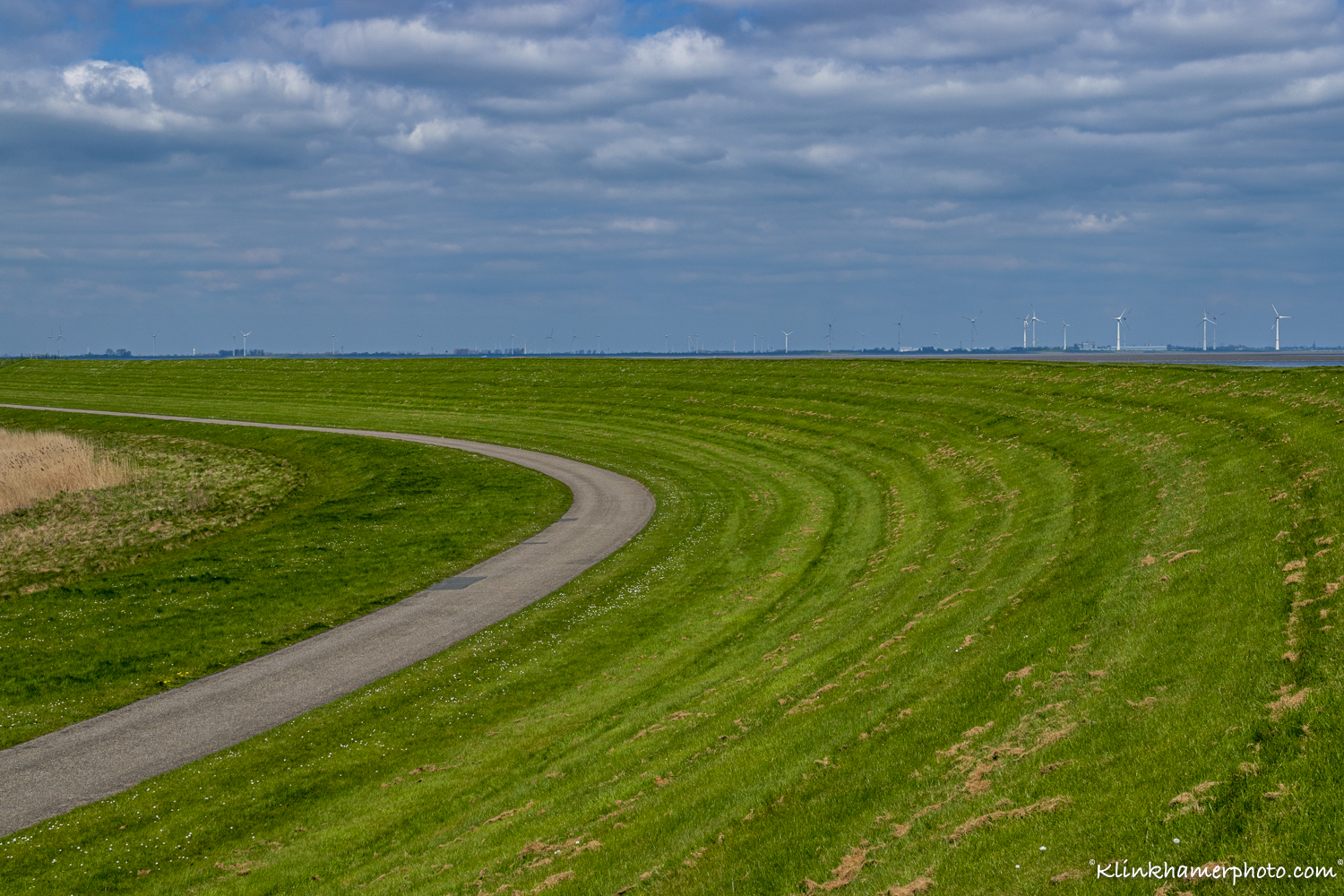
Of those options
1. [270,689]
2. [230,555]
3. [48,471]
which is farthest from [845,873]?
[48,471]

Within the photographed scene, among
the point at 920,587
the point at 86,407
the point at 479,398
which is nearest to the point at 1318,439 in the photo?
the point at 920,587

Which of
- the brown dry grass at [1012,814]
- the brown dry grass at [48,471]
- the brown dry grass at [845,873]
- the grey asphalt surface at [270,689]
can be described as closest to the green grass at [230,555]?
the grey asphalt surface at [270,689]

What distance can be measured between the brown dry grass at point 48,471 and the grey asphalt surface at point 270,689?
2324 cm

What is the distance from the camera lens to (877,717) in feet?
43.2

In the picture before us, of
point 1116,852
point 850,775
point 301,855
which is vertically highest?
point 1116,852

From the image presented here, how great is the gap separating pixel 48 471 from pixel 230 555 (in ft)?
60.3

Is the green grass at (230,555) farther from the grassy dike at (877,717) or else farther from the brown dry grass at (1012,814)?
the brown dry grass at (1012,814)

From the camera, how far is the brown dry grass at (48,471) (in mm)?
37906

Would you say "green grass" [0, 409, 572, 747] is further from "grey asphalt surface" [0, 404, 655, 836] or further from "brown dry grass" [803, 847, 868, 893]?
"brown dry grass" [803, 847, 868, 893]

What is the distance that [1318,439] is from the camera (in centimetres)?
2189

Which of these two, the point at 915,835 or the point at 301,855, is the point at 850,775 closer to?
the point at 915,835

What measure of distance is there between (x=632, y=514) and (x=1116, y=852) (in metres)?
27.4

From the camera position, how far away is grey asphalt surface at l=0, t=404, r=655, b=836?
591 inches

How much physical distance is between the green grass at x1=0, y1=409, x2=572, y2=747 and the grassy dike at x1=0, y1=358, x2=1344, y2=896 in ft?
16.7
